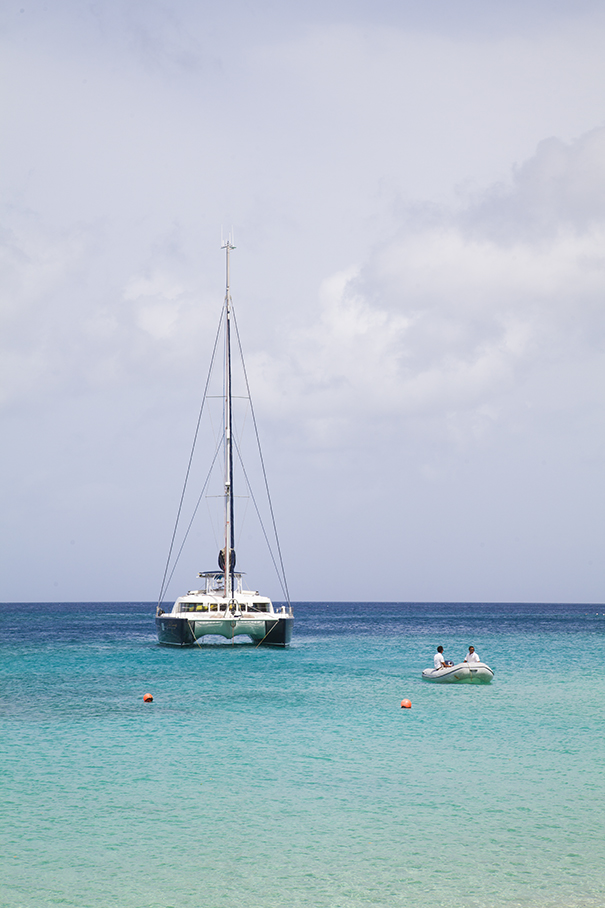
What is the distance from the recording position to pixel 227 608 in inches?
1901

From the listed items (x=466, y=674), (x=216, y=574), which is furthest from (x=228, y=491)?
(x=466, y=674)

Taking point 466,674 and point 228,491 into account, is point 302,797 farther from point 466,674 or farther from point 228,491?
point 228,491

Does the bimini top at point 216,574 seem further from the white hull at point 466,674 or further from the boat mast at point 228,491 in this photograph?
the white hull at point 466,674

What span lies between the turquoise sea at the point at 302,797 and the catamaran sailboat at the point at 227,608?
1430 centimetres

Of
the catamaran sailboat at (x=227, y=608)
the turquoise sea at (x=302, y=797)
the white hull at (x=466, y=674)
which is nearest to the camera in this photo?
the turquoise sea at (x=302, y=797)

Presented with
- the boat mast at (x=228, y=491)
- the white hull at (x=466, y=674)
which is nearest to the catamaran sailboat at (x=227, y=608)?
the boat mast at (x=228, y=491)

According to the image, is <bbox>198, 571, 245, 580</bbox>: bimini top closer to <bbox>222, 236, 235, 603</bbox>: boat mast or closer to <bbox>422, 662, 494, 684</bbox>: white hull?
<bbox>222, 236, 235, 603</bbox>: boat mast

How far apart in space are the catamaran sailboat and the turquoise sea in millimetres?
14300

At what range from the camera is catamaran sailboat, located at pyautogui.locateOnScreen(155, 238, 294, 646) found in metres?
47.9

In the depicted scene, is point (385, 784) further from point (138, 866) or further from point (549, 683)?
point (549, 683)

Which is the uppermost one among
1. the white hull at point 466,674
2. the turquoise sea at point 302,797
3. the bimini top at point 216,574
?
the bimini top at point 216,574

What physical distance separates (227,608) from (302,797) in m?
32.2

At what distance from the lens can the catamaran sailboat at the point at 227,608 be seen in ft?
157

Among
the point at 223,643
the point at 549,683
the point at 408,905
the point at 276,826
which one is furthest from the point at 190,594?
the point at 408,905
